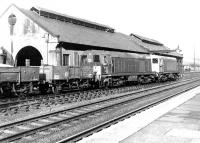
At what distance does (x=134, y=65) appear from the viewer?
3014 centimetres

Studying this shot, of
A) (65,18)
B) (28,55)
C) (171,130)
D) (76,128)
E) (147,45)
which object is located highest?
(65,18)

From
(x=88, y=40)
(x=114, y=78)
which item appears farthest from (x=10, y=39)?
(x=114, y=78)

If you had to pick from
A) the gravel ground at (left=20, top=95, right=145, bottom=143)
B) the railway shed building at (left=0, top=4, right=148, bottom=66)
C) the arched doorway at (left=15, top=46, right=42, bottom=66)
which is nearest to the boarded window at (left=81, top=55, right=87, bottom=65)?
the railway shed building at (left=0, top=4, right=148, bottom=66)

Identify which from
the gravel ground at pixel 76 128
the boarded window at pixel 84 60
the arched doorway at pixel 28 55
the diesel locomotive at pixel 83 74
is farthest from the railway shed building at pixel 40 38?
the gravel ground at pixel 76 128

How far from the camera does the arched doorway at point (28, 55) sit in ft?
108

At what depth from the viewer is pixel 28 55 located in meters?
34.6

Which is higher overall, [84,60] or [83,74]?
[84,60]

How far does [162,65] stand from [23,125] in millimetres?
28315

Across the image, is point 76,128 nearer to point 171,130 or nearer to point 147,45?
point 171,130

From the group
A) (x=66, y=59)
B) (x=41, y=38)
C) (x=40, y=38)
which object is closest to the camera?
(x=66, y=59)

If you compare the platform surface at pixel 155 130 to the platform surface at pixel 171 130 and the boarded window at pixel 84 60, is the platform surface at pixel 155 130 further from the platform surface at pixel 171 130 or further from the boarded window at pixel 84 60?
the boarded window at pixel 84 60

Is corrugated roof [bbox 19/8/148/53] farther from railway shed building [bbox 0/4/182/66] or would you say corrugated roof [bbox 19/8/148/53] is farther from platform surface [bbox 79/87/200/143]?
platform surface [bbox 79/87/200/143]

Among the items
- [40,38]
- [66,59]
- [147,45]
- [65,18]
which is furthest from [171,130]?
[147,45]

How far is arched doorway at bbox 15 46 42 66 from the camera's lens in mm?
32906
